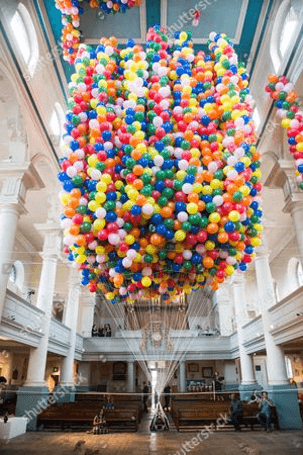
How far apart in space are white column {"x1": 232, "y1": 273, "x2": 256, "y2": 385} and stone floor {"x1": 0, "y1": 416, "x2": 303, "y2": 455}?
4728mm

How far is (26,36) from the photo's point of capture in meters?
8.55

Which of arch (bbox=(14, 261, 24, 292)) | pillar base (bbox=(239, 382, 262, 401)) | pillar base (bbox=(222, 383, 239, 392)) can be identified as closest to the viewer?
pillar base (bbox=(239, 382, 262, 401))

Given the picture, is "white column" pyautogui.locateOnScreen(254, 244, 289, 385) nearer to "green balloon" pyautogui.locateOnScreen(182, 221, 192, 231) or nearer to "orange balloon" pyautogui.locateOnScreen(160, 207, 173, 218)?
"green balloon" pyautogui.locateOnScreen(182, 221, 192, 231)

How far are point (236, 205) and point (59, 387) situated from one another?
1514 centimetres

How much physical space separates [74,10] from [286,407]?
13.6 m

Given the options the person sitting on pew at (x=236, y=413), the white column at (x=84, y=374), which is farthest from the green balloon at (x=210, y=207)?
→ the white column at (x=84, y=374)

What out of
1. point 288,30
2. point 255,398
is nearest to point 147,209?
point 288,30

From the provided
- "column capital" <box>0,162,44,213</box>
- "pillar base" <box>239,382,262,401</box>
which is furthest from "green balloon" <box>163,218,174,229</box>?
"pillar base" <box>239,382,262,401</box>

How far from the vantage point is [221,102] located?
5.98 metres

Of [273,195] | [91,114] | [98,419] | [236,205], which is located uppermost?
[273,195]

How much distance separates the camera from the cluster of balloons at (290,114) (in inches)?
260

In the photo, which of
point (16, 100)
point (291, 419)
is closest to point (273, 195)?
point (291, 419)

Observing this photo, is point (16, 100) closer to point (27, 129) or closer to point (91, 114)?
point (27, 129)

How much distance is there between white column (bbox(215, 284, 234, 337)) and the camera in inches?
870
